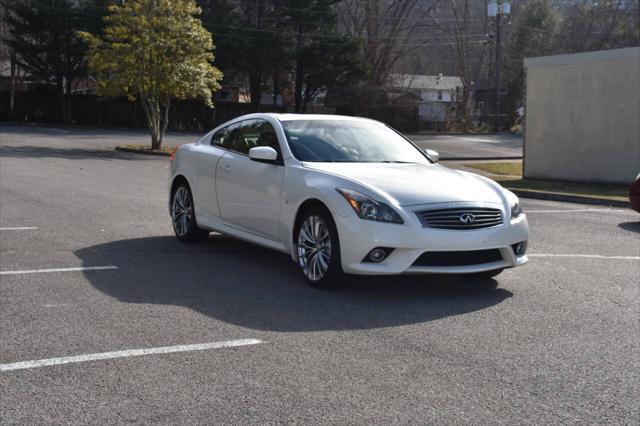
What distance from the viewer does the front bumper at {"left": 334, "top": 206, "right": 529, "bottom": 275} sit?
7074 mm

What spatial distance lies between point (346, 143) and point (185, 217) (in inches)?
95.4

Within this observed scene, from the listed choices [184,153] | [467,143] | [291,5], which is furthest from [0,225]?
[291,5]

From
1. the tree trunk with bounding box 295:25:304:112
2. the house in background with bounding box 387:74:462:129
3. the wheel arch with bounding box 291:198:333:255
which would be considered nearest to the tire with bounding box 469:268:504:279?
the wheel arch with bounding box 291:198:333:255

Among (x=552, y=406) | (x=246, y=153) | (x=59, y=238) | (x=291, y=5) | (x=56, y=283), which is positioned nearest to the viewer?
(x=552, y=406)

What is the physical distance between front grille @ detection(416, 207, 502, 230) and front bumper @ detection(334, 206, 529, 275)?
5 cm

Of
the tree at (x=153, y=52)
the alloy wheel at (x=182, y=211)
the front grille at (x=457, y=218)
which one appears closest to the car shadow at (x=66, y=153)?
the tree at (x=153, y=52)

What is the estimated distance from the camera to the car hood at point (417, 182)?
7.33 meters

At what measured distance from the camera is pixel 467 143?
155ft

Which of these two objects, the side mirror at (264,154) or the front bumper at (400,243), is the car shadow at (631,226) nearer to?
the front bumper at (400,243)

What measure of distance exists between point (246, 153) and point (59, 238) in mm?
2718

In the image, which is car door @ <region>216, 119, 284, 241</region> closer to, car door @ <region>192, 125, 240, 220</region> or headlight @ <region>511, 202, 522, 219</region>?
car door @ <region>192, 125, 240, 220</region>

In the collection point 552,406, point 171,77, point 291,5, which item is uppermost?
point 291,5

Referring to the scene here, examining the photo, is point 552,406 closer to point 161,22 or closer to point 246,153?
point 246,153

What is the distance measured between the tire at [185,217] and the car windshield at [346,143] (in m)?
1.83
